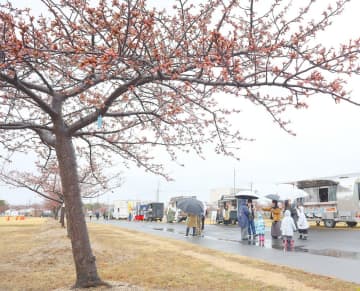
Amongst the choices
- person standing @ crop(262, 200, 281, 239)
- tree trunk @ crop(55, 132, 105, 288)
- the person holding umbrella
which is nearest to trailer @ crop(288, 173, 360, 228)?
person standing @ crop(262, 200, 281, 239)

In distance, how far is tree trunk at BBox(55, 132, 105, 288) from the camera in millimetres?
6641

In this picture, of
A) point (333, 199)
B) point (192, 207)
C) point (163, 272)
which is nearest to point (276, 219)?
point (192, 207)

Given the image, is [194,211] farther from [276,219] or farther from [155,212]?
[155,212]

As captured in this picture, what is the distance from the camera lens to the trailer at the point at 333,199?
23344mm

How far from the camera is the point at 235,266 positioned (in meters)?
9.35

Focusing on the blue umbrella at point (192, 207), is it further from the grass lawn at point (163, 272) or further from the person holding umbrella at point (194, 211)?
the grass lawn at point (163, 272)

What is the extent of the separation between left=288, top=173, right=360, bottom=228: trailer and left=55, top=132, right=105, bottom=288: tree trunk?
19.8 meters

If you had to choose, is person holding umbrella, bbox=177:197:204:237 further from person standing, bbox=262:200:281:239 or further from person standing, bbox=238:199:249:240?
person standing, bbox=262:200:281:239

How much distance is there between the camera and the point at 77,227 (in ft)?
22.0

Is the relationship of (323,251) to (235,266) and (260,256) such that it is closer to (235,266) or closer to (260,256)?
(260,256)

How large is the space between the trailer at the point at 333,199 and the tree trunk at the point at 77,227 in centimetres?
1983

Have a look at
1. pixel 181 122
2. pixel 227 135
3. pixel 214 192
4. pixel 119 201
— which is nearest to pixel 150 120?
pixel 181 122

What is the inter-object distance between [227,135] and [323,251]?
297 inches

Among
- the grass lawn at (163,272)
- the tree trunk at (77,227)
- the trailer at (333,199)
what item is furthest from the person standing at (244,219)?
the tree trunk at (77,227)
